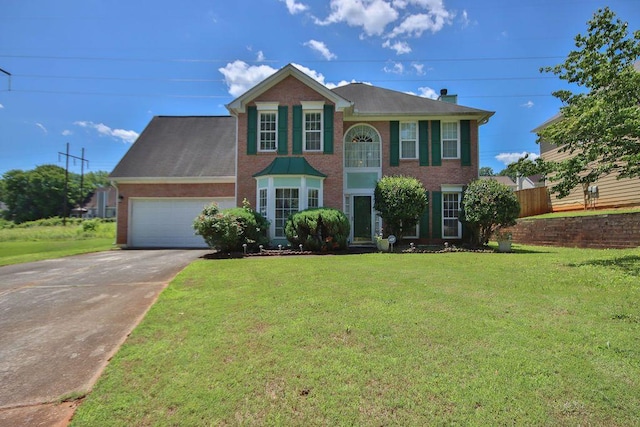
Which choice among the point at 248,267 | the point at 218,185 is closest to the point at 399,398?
the point at 248,267

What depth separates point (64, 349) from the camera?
13.5 feet

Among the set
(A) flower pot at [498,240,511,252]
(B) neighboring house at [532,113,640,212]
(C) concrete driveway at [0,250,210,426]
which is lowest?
(C) concrete driveway at [0,250,210,426]

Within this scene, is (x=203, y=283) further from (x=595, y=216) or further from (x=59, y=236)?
(x=59, y=236)

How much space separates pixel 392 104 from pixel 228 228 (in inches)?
386

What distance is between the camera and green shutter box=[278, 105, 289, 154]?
1445 cm

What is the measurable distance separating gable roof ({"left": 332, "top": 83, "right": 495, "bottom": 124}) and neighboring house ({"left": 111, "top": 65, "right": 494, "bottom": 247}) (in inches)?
1.9

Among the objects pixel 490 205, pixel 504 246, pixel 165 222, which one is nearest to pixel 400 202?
pixel 490 205

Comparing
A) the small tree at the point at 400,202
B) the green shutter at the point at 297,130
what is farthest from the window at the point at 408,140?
the green shutter at the point at 297,130

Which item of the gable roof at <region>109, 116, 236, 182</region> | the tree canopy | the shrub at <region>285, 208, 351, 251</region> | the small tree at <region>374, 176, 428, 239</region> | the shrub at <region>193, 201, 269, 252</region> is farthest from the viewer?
the tree canopy

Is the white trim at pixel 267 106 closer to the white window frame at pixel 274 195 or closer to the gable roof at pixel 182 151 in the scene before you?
the white window frame at pixel 274 195

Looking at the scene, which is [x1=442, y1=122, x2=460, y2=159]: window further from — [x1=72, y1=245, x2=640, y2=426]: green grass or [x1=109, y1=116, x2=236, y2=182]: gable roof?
[x1=109, y1=116, x2=236, y2=182]: gable roof

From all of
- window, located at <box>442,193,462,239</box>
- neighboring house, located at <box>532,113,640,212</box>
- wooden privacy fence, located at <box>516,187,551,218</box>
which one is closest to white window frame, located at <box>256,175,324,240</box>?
window, located at <box>442,193,462,239</box>

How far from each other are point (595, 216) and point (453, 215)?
16.3 feet

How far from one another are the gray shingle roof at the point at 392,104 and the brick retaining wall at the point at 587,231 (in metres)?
Answer: 5.43
